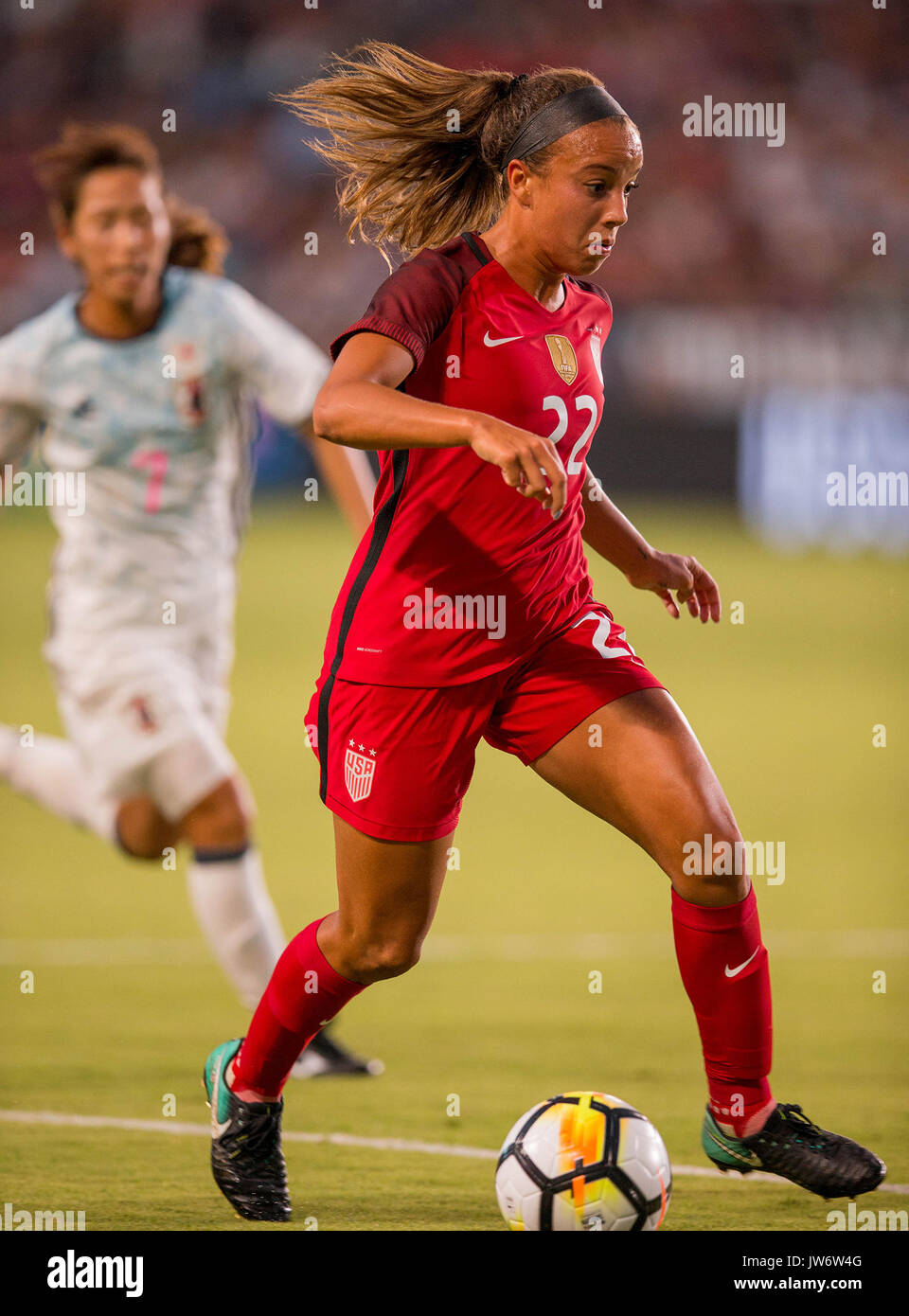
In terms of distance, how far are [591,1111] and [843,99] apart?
19343mm

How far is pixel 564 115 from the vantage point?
3045 mm

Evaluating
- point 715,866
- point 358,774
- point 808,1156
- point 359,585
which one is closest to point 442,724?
point 358,774

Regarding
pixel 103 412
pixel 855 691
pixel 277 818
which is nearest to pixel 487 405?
pixel 103 412

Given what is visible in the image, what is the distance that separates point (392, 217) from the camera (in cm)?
337

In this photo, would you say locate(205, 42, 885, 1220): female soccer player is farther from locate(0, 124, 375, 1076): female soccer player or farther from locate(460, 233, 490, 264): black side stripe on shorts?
locate(0, 124, 375, 1076): female soccer player

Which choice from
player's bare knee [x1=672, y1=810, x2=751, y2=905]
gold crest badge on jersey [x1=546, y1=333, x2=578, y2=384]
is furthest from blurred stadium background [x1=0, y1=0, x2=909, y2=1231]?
gold crest badge on jersey [x1=546, y1=333, x2=578, y2=384]

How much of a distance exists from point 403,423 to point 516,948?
360 cm

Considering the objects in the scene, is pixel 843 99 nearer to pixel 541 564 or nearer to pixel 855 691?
pixel 855 691

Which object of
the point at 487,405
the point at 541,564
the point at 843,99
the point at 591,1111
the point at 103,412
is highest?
the point at 843,99

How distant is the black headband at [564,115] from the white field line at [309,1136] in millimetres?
2126

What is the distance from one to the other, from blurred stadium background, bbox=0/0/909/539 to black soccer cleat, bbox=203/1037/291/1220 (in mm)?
15772

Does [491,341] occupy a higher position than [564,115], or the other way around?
[564,115]

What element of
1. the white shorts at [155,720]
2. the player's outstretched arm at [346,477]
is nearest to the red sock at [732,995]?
the player's outstretched arm at [346,477]

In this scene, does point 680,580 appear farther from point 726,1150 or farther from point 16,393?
point 16,393
